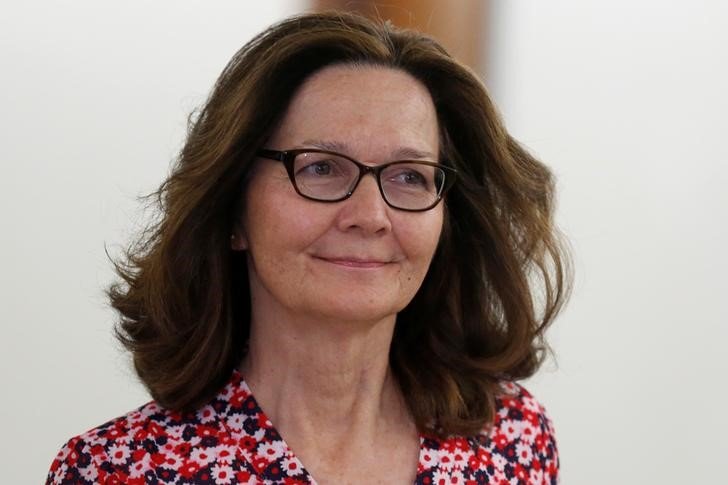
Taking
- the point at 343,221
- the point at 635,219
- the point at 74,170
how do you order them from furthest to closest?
the point at 635,219, the point at 74,170, the point at 343,221

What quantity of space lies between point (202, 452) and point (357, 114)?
24.3 inches

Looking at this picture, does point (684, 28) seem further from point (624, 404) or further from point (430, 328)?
point (430, 328)

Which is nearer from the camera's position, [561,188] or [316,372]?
[316,372]

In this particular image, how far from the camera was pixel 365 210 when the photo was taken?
182cm

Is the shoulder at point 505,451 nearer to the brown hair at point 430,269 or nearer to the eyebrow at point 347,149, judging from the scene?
the brown hair at point 430,269

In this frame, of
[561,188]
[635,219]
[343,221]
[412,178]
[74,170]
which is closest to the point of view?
[343,221]

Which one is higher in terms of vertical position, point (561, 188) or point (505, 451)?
point (561, 188)

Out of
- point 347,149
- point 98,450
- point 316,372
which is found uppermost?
point 347,149

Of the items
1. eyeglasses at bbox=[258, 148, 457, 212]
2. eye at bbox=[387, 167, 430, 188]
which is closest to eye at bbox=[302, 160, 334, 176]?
eyeglasses at bbox=[258, 148, 457, 212]

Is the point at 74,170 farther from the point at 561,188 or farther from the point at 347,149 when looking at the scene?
the point at 561,188

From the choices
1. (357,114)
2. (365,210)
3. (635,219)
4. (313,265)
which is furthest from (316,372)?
(635,219)

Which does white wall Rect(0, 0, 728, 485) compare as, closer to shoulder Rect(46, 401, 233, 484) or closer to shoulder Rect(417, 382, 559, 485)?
shoulder Rect(46, 401, 233, 484)

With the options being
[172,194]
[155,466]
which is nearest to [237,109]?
[172,194]

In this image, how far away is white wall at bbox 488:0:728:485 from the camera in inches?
132
